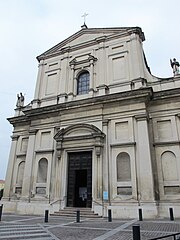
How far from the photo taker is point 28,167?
16891 millimetres

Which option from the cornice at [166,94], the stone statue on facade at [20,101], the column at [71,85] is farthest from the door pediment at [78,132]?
the stone statue on facade at [20,101]

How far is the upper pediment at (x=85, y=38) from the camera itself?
18.3 meters

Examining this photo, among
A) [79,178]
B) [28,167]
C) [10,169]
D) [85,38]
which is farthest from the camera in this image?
[85,38]

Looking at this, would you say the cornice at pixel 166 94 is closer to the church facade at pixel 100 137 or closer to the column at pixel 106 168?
the church facade at pixel 100 137

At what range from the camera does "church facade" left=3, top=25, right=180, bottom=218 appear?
→ 13.3 metres

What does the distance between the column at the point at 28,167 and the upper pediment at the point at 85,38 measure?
8801 mm

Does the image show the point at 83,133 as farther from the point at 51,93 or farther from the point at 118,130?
the point at 51,93

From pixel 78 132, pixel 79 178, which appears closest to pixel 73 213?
pixel 79 178

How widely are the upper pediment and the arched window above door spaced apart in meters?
3.01

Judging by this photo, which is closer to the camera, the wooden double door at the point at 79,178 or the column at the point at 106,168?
the column at the point at 106,168

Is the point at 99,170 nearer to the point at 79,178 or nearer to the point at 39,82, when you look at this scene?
the point at 79,178

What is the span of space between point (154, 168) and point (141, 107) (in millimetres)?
4218

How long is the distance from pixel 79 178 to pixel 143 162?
564cm

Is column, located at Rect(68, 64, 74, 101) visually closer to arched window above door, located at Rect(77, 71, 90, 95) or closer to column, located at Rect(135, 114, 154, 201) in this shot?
arched window above door, located at Rect(77, 71, 90, 95)
